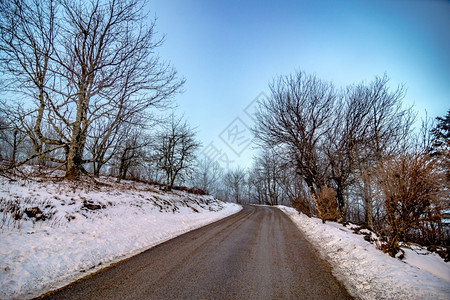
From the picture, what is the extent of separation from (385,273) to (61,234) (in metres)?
7.01

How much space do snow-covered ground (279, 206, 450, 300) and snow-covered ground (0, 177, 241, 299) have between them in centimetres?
467

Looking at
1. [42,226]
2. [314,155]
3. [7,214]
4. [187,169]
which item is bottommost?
[42,226]

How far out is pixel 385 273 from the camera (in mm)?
3148

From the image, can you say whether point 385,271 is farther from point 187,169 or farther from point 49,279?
point 187,169

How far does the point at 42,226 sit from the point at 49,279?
2539 mm

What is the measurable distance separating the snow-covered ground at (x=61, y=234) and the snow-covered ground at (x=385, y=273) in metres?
4.67

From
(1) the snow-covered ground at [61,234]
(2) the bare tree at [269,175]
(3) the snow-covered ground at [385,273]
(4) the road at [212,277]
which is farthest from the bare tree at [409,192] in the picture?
(2) the bare tree at [269,175]

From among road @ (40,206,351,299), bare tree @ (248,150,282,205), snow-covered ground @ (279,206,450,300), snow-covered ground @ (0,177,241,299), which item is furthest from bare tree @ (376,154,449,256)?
bare tree @ (248,150,282,205)

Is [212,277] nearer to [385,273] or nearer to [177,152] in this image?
[385,273]

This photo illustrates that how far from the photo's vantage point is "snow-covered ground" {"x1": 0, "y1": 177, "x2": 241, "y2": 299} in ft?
9.27

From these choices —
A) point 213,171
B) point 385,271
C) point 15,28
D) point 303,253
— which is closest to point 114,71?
point 15,28

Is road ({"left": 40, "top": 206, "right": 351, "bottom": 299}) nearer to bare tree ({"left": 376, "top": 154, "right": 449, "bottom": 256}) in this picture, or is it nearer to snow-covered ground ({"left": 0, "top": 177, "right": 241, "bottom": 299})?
snow-covered ground ({"left": 0, "top": 177, "right": 241, "bottom": 299})

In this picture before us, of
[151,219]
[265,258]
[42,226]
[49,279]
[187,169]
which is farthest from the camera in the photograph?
[187,169]

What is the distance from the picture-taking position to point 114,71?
6.78m
